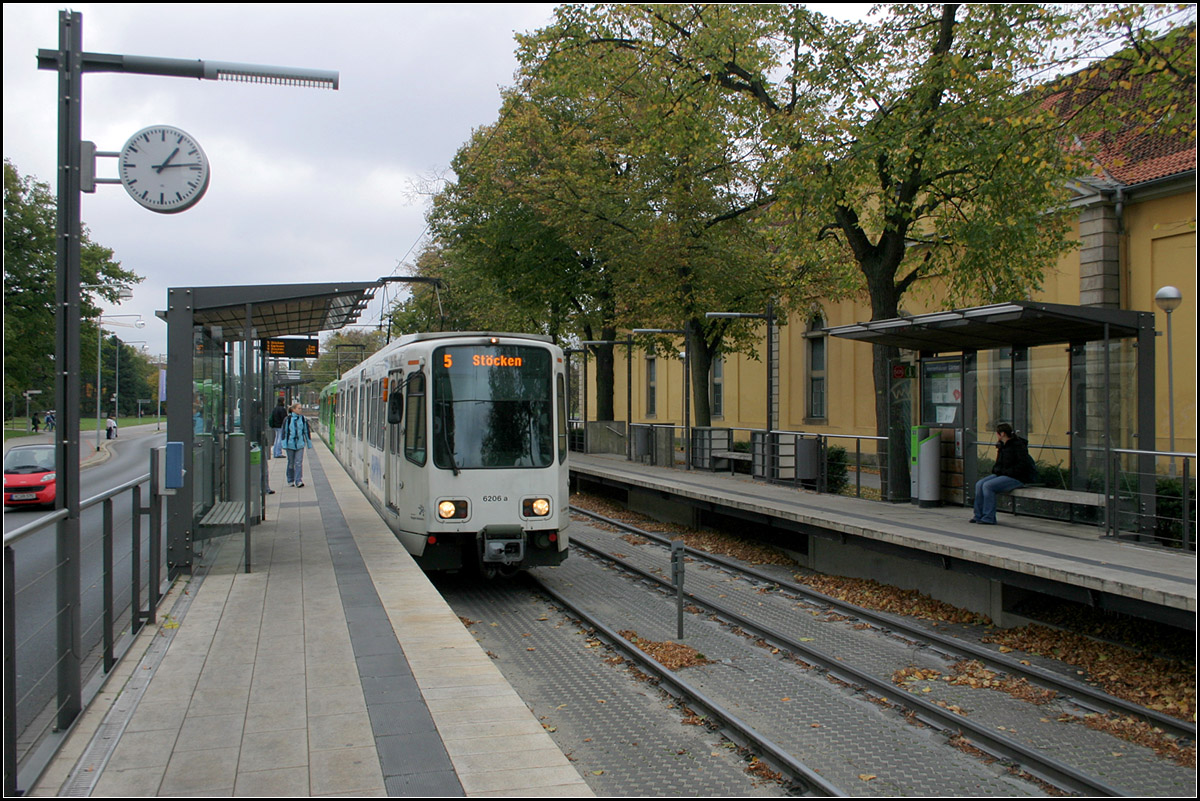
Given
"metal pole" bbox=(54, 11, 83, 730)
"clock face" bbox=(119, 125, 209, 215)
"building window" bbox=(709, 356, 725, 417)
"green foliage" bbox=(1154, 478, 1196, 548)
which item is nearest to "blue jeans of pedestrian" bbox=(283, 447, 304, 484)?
"clock face" bbox=(119, 125, 209, 215)

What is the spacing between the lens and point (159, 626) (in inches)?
295

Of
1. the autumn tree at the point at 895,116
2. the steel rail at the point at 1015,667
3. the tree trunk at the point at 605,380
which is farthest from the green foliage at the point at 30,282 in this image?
the steel rail at the point at 1015,667

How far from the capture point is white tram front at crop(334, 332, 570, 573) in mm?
10734

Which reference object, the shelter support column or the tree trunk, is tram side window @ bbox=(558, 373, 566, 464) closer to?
the shelter support column

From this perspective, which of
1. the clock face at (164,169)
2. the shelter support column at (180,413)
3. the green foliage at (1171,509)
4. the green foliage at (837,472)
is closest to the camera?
the clock face at (164,169)

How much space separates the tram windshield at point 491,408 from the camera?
10.8 m

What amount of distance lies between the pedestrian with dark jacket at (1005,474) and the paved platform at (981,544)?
26cm

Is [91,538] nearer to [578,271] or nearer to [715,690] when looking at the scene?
[715,690]

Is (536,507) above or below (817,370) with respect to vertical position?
below

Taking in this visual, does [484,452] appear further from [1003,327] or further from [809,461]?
[809,461]

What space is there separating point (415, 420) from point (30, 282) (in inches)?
1299

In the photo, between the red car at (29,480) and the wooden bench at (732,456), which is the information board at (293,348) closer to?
the red car at (29,480)

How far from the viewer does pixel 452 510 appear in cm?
1070

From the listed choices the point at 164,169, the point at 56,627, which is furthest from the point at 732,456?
Result: the point at 56,627
